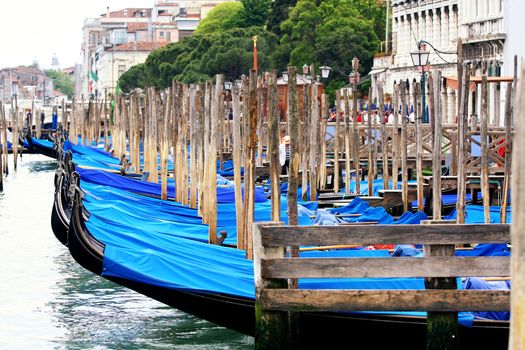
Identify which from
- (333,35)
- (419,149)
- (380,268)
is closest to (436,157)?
(419,149)

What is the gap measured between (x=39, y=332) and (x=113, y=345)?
856 millimetres

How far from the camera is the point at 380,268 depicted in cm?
602

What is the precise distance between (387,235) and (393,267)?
16 centimetres

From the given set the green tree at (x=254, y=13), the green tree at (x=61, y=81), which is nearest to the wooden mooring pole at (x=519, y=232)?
the green tree at (x=254, y=13)

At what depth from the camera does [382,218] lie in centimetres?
1027

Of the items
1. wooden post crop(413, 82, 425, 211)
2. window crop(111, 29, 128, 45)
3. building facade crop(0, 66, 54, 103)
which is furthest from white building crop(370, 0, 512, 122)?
building facade crop(0, 66, 54, 103)

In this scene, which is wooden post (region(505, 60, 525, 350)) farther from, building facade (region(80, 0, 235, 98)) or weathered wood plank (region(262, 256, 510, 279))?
building facade (region(80, 0, 235, 98))

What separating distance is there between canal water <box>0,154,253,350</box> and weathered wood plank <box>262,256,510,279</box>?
2.17 metres

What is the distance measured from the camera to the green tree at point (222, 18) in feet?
188

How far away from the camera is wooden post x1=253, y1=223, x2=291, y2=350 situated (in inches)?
241

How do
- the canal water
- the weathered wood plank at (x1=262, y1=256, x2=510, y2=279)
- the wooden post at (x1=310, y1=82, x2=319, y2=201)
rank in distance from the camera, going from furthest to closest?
the wooden post at (x1=310, y1=82, x2=319, y2=201) → the canal water → the weathered wood plank at (x1=262, y1=256, x2=510, y2=279)

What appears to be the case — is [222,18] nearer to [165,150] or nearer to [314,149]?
[165,150]

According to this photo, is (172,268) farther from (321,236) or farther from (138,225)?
(138,225)

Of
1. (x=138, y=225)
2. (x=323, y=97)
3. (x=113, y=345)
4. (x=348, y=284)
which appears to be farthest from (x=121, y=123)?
(x=348, y=284)
